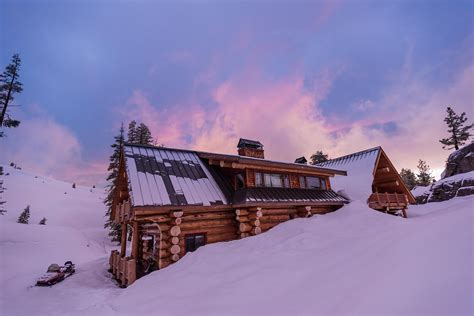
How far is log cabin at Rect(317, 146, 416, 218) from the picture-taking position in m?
18.6

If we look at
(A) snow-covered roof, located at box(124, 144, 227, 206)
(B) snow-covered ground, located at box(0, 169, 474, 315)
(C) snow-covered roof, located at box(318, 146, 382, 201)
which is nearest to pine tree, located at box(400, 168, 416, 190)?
(C) snow-covered roof, located at box(318, 146, 382, 201)

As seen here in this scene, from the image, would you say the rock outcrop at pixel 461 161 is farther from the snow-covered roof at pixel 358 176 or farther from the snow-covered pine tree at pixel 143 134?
the snow-covered pine tree at pixel 143 134

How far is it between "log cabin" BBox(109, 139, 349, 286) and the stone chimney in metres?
0.07

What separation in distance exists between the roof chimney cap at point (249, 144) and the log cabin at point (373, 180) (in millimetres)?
7518

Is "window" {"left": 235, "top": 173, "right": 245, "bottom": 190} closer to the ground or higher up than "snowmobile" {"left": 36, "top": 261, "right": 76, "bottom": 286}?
higher up

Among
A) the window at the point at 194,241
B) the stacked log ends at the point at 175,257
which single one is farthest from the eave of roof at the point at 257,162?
the stacked log ends at the point at 175,257

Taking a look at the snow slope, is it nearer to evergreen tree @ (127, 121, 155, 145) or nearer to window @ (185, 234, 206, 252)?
window @ (185, 234, 206, 252)

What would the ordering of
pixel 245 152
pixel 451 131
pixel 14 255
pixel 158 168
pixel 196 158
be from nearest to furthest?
pixel 158 168
pixel 196 158
pixel 245 152
pixel 14 255
pixel 451 131

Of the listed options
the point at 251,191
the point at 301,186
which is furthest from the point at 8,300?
the point at 301,186

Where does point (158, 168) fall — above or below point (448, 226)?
above

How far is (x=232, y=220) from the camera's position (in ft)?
41.4

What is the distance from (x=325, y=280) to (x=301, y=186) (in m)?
10.4

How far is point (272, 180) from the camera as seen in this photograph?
14.7 metres

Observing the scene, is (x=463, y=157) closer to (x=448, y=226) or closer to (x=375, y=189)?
(x=375, y=189)
